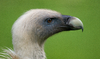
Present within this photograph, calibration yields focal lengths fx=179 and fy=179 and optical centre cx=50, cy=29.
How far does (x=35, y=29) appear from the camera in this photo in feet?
4.58

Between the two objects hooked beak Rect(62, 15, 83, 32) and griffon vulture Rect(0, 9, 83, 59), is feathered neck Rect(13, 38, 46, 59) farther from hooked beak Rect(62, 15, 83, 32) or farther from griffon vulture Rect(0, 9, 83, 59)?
hooked beak Rect(62, 15, 83, 32)

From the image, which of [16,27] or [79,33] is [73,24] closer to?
[16,27]

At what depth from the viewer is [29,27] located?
1367mm

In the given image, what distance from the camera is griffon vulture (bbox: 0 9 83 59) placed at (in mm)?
1349

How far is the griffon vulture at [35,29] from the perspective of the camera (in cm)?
135

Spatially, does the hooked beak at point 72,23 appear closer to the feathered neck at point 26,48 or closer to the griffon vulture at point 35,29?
the griffon vulture at point 35,29

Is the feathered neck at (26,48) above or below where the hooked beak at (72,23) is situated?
below

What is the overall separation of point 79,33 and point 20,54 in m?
1.91

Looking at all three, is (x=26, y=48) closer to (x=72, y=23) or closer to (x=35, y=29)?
(x=35, y=29)

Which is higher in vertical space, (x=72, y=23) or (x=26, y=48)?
(x=72, y=23)

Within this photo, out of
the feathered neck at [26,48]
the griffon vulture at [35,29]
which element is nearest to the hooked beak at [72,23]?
the griffon vulture at [35,29]

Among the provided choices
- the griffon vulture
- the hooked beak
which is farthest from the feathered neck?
the hooked beak

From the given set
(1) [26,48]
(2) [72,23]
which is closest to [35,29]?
(1) [26,48]

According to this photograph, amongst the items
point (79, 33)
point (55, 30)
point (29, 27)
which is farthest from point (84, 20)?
point (29, 27)
